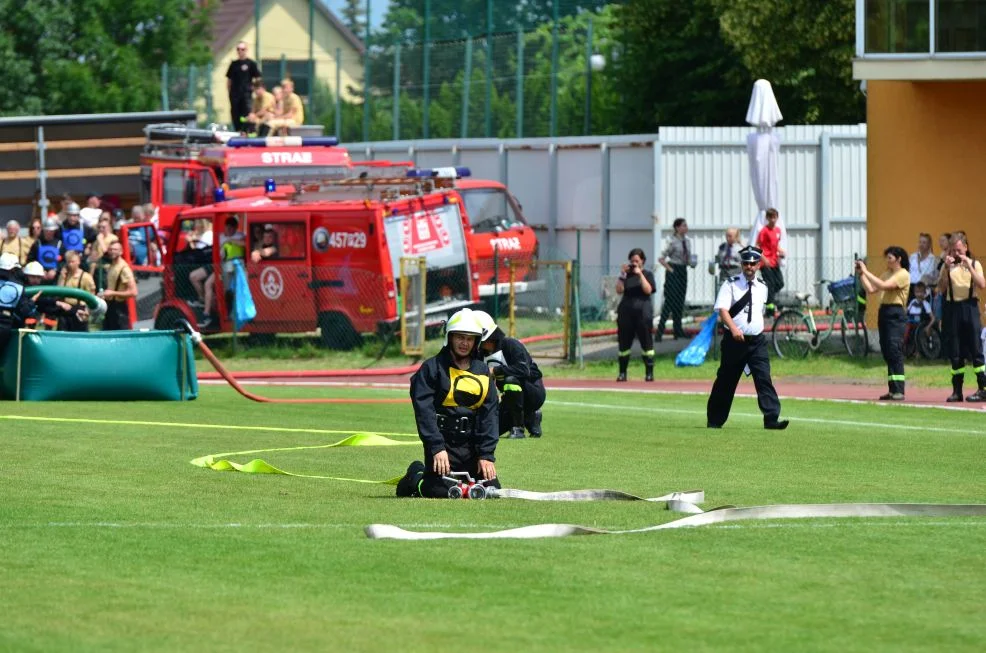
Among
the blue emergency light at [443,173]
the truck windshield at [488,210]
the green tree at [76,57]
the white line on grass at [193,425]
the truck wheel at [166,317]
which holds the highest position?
the green tree at [76,57]

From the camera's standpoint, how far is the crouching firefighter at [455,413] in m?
11.8

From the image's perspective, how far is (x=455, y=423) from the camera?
12.0 metres

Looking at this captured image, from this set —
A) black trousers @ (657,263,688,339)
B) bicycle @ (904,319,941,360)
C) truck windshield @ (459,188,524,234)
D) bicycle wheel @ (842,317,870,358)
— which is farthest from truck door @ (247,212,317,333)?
bicycle @ (904,319,941,360)

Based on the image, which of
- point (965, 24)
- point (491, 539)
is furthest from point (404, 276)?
point (491, 539)

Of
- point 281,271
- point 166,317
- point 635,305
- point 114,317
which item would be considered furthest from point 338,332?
point 635,305

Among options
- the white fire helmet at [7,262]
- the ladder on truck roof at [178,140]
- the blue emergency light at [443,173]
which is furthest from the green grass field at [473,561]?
the ladder on truck roof at [178,140]

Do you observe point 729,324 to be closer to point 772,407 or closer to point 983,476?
point 772,407

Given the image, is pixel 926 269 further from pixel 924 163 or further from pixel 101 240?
pixel 101 240

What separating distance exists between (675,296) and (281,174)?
24.6ft

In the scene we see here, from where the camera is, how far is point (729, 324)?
17.9 metres

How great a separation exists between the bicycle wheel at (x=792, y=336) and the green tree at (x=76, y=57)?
108 ft

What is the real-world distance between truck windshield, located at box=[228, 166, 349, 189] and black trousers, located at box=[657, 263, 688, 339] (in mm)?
6382

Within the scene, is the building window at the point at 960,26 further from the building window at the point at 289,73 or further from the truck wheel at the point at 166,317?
the building window at the point at 289,73

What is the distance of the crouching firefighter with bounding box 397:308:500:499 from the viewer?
1177 centimetres
